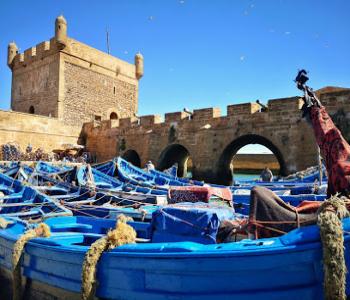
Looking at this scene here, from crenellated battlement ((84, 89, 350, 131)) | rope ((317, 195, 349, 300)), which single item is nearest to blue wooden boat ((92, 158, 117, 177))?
crenellated battlement ((84, 89, 350, 131))

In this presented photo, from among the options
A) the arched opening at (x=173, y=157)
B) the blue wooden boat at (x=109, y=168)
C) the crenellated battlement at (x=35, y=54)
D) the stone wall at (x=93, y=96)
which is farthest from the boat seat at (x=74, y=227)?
the crenellated battlement at (x=35, y=54)

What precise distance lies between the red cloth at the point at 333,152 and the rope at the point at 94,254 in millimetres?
2202

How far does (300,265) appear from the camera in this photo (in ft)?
7.37

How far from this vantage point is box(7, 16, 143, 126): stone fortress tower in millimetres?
23859

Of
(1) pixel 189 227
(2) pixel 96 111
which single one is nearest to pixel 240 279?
(1) pixel 189 227

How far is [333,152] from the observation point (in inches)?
138

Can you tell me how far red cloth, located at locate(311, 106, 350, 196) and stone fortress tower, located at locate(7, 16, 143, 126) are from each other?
73.6ft

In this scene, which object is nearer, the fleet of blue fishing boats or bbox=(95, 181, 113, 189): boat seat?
the fleet of blue fishing boats

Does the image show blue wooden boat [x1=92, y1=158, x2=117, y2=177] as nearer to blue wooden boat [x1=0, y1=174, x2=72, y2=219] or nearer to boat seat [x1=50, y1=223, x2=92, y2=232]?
blue wooden boat [x1=0, y1=174, x2=72, y2=219]

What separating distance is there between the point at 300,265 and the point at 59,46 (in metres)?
24.9

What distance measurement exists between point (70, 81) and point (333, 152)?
78.4 ft

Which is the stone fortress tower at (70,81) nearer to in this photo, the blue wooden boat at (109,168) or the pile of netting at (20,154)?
the pile of netting at (20,154)

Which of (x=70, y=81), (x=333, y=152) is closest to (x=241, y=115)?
(x=333, y=152)

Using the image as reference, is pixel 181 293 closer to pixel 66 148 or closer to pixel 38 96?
pixel 66 148
